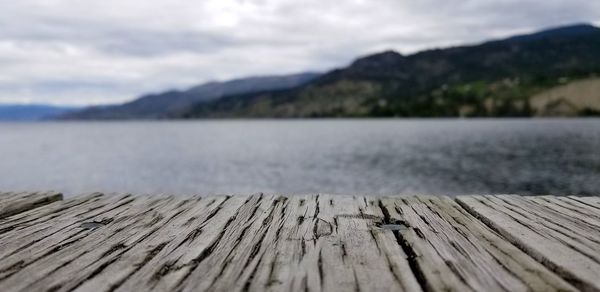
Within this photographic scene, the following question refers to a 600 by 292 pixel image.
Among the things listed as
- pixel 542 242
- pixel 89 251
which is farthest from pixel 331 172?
pixel 89 251

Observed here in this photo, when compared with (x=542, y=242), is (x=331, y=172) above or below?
below

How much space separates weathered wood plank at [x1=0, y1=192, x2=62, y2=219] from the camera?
17.6 ft

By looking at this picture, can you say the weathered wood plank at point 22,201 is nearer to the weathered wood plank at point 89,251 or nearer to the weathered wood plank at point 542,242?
the weathered wood plank at point 89,251

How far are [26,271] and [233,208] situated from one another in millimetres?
2426

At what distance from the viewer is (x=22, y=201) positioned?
5707 millimetres

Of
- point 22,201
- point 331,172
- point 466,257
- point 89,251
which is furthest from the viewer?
point 331,172

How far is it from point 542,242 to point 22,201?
17.7 ft

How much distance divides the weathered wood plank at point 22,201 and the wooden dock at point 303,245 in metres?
0.02

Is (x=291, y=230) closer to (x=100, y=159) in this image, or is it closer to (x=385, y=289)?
(x=385, y=289)

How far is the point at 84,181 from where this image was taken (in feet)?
144

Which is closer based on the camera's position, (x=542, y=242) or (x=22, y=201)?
(x=542, y=242)

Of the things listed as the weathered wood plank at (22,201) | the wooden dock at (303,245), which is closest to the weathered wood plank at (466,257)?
the wooden dock at (303,245)

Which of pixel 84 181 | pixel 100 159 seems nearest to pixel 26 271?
pixel 84 181

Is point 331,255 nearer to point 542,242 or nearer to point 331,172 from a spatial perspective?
point 542,242
